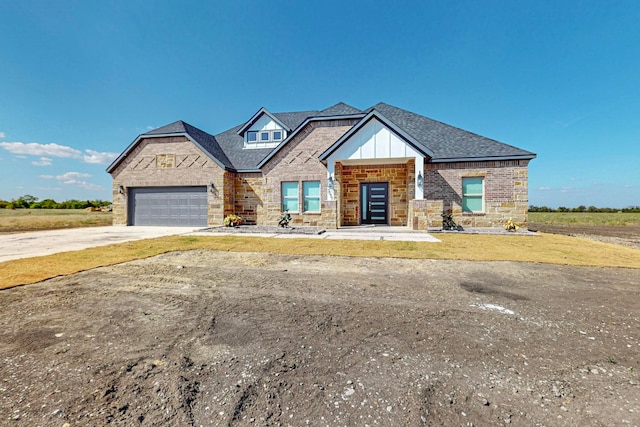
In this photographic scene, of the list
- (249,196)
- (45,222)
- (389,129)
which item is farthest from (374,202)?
(45,222)

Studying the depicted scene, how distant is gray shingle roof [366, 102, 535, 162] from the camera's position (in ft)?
43.9

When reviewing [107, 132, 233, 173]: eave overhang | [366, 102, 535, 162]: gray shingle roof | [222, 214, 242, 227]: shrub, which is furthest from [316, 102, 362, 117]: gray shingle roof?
[222, 214, 242, 227]: shrub

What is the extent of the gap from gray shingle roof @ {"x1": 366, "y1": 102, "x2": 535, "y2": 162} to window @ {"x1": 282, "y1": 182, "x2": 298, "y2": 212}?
6.06 metres

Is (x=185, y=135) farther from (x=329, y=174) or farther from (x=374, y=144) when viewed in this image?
(x=374, y=144)

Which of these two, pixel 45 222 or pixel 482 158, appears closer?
pixel 482 158

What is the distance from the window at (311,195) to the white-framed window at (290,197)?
51 cm

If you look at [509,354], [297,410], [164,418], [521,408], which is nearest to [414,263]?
[509,354]

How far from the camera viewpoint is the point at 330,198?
538 inches

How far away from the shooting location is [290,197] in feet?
50.5

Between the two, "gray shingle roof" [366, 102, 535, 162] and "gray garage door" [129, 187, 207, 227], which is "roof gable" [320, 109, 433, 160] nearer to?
"gray shingle roof" [366, 102, 535, 162]

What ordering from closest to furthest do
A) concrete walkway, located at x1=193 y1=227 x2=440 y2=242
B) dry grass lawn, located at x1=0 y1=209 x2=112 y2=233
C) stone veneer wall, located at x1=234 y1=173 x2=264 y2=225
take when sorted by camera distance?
concrete walkway, located at x1=193 y1=227 x2=440 y2=242
dry grass lawn, located at x1=0 y1=209 x2=112 y2=233
stone veneer wall, located at x1=234 y1=173 x2=264 y2=225

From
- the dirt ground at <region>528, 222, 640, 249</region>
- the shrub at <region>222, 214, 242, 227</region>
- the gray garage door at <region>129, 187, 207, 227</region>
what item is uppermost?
the gray garage door at <region>129, 187, 207, 227</region>

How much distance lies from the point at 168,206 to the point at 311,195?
9.13 metres

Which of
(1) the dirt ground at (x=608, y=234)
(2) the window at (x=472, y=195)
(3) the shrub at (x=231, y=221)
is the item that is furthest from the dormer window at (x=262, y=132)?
(1) the dirt ground at (x=608, y=234)
